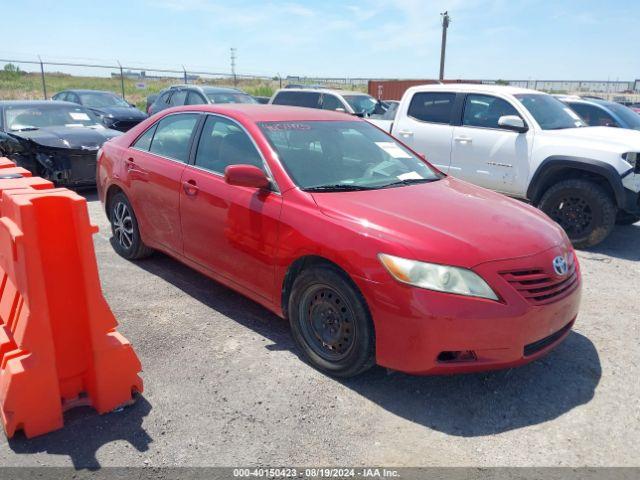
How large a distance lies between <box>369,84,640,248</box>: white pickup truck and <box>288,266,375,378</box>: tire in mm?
4262

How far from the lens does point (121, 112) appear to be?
1466 cm

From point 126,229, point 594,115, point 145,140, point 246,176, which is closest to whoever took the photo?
point 246,176

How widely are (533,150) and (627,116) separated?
567 cm

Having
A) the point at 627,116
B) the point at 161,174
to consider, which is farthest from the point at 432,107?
the point at 627,116

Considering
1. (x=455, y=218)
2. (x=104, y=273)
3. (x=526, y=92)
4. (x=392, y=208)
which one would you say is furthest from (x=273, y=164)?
(x=526, y=92)

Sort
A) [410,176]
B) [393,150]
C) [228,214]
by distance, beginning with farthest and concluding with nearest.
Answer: [393,150] < [410,176] < [228,214]

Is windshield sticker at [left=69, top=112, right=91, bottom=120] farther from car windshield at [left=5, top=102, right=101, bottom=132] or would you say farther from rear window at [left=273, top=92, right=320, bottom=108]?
rear window at [left=273, top=92, right=320, bottom=108]

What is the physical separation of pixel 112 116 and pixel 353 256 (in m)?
13.0

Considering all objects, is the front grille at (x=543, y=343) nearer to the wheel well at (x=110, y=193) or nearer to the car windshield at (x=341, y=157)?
the car windshield at (x=341, y=157)

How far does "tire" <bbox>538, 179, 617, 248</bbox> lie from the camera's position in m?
6.12

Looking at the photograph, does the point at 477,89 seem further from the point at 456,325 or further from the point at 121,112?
the point at 121,112

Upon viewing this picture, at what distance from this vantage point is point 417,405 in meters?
3.15

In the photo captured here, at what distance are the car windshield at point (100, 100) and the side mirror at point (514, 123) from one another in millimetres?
12125

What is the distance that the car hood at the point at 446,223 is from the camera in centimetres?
298
